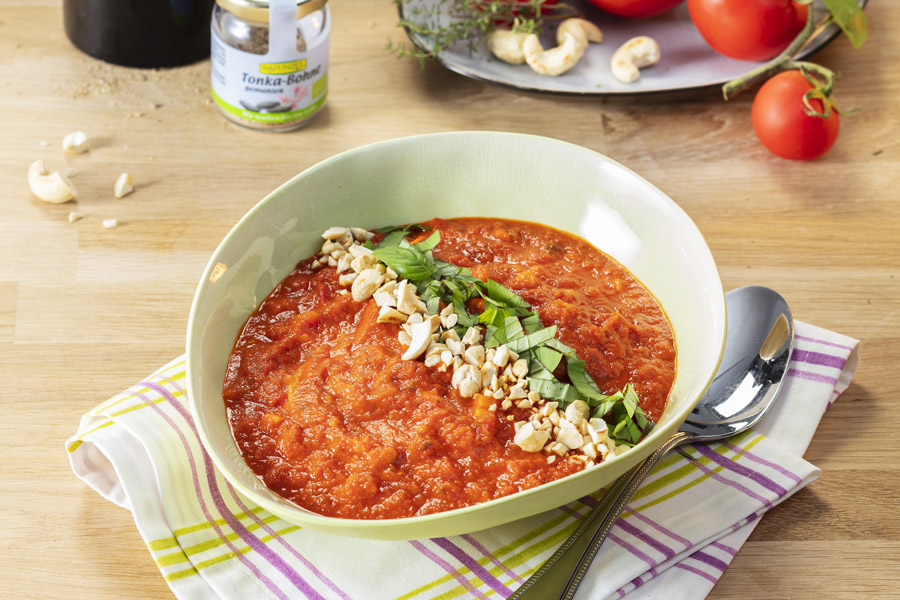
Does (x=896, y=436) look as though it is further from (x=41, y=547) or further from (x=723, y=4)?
(x=41, y=547)

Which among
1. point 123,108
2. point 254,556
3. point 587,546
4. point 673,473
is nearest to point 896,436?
point 673,473

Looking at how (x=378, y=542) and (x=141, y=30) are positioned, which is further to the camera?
(x=141, y=30)

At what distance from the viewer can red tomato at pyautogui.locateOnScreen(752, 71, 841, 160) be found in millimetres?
2404

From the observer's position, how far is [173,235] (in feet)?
7.27

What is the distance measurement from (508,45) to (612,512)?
4.89 ft

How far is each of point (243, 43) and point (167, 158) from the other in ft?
1.23

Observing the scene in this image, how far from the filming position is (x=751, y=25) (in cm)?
256

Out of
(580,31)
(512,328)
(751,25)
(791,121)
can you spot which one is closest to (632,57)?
(580,31)

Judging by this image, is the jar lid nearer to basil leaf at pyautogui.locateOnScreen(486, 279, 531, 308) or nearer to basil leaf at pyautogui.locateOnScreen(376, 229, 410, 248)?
basil leaf at pyautogui.locateOnScreen(376, 229, 410, 248)

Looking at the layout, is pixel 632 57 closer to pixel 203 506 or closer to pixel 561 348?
pixel 561 348

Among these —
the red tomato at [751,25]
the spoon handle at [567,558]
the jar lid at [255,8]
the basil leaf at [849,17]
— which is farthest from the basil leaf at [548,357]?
the basil leaf at [849,17]

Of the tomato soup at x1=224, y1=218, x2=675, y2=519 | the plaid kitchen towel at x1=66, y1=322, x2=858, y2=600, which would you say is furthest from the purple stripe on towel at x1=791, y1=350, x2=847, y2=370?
the tomato soup at x1=224, y1=218, x2=675, y2=519

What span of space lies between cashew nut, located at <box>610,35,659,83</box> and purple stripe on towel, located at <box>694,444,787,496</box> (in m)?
1.21

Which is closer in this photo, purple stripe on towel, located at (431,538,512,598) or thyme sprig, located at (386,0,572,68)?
purple stripe on towel, located at (431,538,512,598)
